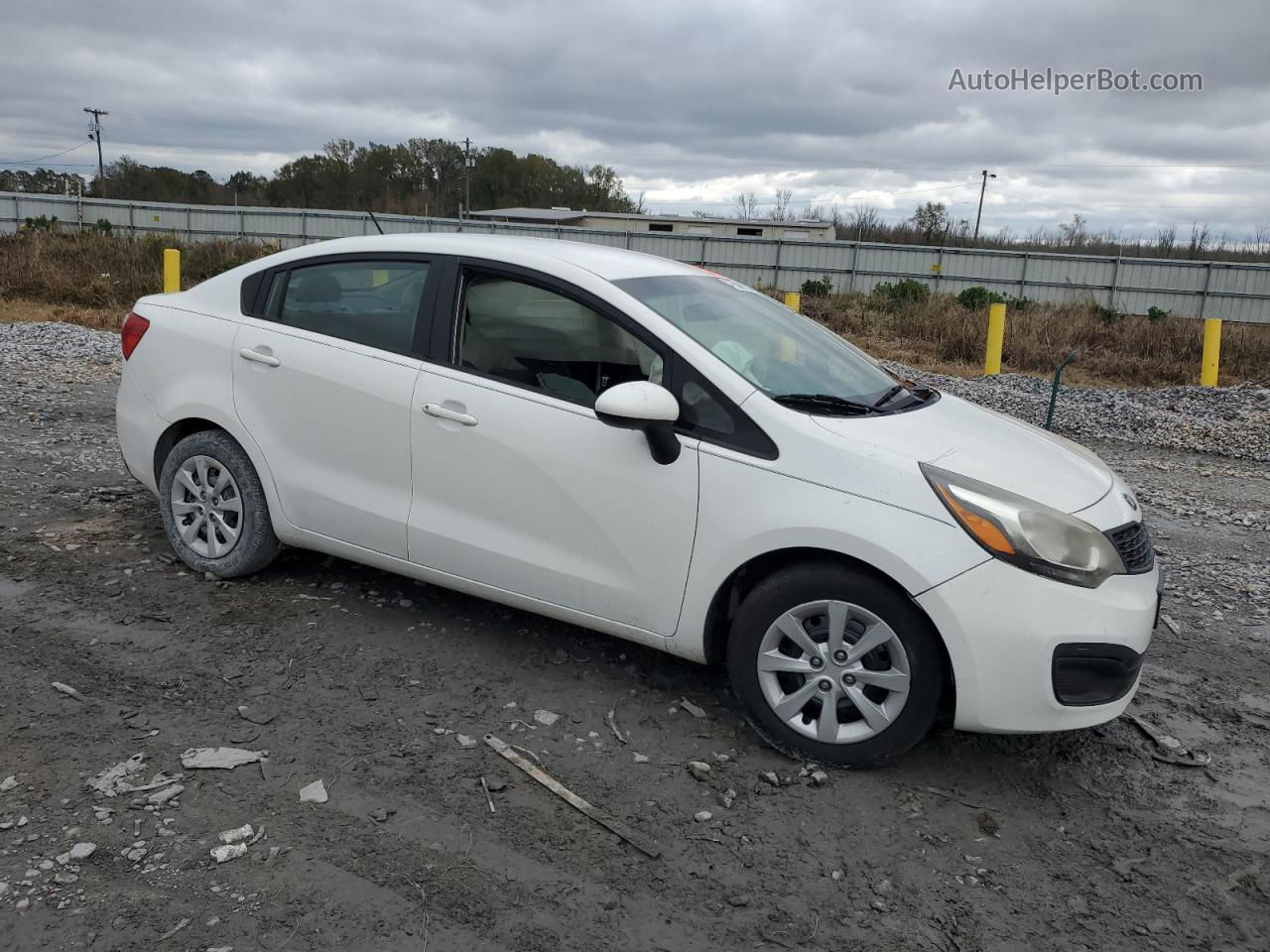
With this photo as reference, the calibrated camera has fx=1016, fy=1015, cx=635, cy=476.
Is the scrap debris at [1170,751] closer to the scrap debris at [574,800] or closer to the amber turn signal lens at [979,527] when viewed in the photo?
the amber turn signal lens at [979,527]

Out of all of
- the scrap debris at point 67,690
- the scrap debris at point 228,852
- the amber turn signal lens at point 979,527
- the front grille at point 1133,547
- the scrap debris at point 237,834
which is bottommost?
the scrap debris at point 228,852

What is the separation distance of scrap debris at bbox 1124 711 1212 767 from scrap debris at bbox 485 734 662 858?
201 centimetres

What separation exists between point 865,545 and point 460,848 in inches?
61.3

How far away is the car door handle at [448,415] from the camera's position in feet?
13.1

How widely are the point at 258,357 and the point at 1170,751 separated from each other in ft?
13.4

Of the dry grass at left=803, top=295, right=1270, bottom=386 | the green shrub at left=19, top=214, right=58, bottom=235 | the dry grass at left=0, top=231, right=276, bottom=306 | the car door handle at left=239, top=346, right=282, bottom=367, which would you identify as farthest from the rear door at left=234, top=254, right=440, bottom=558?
the green shrub at left=19, top=214, right=58, bottom=235

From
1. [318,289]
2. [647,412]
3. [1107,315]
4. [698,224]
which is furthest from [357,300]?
[698,224]

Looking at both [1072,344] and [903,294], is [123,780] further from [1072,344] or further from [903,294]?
[903,294]

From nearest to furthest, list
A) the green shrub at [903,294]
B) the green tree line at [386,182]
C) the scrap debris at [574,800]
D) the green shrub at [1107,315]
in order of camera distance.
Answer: the scrap debris at [574,800], the green shrub at [1107,315], the green shrub at [903,294], the green tree line at [386,182]

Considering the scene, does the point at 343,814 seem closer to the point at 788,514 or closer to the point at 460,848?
the point at 460,848

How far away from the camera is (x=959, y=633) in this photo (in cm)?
322

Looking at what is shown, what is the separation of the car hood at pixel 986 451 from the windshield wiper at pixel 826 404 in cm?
8

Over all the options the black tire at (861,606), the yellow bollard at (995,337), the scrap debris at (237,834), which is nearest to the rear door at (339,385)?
the scrap debris at (237,834)

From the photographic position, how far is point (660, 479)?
3619 millimetres
